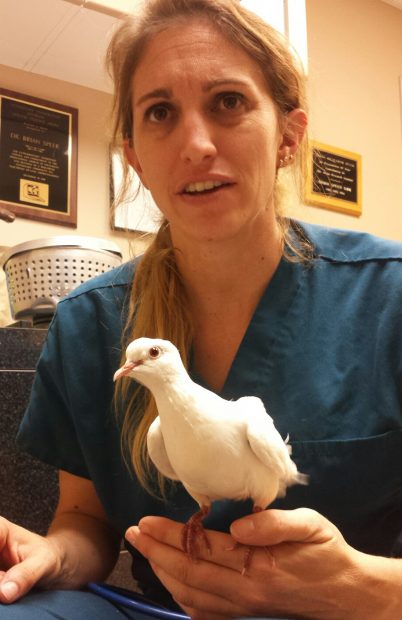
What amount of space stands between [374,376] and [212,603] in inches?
11.9

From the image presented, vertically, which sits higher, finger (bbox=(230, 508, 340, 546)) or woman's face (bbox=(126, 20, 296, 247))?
woman's face (bbox=(126, 20, 296, 247))

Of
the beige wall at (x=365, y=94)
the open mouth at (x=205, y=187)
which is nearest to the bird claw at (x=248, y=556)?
the open mouth at (x=205, y=187)

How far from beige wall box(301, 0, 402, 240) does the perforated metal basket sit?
2.86ft

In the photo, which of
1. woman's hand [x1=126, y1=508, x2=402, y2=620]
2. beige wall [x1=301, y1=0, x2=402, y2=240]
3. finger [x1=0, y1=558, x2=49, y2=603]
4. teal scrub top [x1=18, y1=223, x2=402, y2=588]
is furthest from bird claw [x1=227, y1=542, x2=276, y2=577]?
beige wall [x1=301, y1=0, x2=402, y2=240]

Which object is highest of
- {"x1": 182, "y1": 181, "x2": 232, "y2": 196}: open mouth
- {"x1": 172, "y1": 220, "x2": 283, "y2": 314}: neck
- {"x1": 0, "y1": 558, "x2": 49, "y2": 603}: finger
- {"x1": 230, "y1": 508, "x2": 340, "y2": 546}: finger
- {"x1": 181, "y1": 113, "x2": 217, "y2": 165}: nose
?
{"x1": 181, "y1": 113, "x2": 217, "y2": 165}: nose

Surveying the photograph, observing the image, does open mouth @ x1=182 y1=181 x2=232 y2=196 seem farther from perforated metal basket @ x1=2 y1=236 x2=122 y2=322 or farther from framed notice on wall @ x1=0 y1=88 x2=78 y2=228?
framed notice on wall @ x1=0 y1=88 x2=78 y2=228

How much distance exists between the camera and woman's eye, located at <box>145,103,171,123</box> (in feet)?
2.45

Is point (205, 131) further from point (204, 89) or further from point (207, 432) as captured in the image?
point (207, 432)

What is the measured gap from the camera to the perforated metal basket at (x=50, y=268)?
3.59 ft

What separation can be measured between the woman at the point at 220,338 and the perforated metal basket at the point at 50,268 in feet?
0.75

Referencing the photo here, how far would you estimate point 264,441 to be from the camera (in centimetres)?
51

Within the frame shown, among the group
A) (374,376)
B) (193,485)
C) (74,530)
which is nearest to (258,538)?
(193,485)

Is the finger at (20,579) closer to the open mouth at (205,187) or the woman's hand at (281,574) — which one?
the woman's hand at (281,574)

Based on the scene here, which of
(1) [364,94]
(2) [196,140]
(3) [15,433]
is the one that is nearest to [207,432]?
(2) [196,140]
